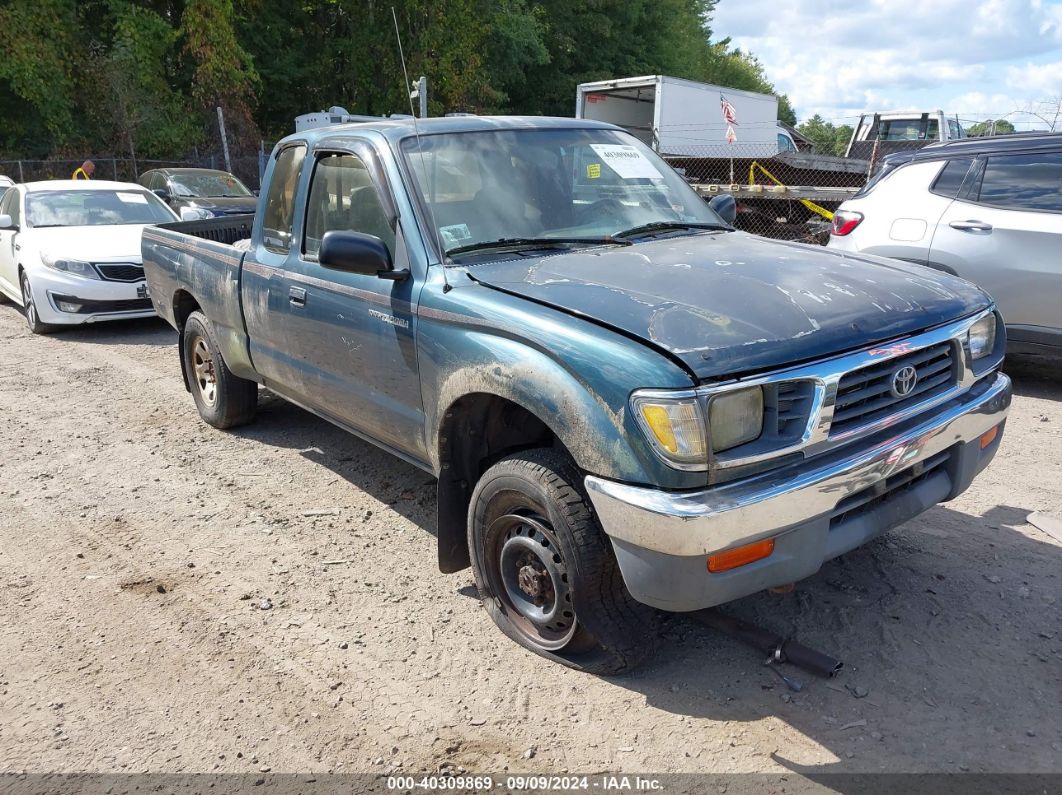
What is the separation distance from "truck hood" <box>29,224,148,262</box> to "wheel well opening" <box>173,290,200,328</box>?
355 centimetres

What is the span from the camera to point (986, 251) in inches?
250

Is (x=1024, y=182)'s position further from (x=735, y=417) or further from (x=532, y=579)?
(x=532, y=579)

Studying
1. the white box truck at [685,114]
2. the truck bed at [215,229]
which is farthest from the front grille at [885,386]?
the white box truck at [685,114]

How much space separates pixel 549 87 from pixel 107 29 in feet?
57.4

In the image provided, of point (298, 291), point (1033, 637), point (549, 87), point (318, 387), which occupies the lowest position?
point (1033, 637)

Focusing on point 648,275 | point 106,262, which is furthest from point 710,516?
Answer: point 106,262

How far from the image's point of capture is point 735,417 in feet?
8.57

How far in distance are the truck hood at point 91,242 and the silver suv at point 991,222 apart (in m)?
7.44

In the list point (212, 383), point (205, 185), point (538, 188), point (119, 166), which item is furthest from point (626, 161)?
point (119, 166)

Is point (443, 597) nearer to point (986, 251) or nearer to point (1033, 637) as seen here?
point (1033, 637)

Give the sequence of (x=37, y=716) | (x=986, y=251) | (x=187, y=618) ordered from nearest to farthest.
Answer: (x=37, y=716) < (x=187, y=618) < (x=986, y=251)

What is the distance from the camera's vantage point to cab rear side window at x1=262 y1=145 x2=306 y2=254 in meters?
4.52

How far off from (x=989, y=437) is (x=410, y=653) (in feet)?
8.08

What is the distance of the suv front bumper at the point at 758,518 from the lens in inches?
100.0
